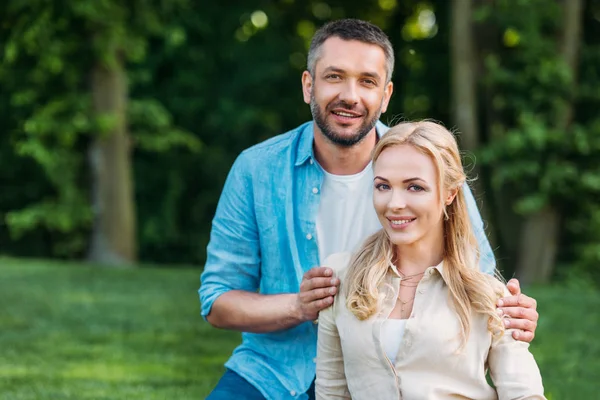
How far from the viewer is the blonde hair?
118 inches

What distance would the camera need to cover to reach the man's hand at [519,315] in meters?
3.01

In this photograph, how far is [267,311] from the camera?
139 inches

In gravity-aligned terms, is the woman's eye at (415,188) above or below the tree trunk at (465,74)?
below

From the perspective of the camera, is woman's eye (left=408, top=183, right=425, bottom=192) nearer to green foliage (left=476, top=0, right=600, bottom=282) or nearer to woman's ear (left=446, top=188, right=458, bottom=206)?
woman's ear (left=446, top=188, right=458, bottom=206)

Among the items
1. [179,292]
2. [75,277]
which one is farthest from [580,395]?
[75,277]

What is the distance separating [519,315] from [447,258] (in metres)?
0.29

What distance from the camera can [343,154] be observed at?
3.79 meters

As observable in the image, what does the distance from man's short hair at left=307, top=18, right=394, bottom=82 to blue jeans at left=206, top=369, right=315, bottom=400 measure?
4.02ft

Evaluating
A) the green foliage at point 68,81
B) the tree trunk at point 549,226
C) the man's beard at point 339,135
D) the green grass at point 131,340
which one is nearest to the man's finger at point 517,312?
the man's beard at point 339,135

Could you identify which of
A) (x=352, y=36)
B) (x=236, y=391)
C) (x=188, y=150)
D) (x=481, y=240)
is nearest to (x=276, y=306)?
(x=236, y=391)

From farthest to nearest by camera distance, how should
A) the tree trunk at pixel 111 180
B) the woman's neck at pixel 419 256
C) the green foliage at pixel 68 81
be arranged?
the tree trunk at pixel 111 180, the green foliage at pixel 68 81, the woman's neck at pixel 419 256

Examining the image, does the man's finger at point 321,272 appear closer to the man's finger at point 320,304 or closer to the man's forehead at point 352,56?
the man's finger at point 320,304

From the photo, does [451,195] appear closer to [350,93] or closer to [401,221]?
[401,221]

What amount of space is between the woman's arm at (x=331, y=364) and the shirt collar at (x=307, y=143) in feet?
2.65
